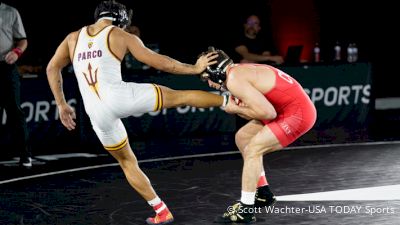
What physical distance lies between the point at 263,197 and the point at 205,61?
→ 4.76 ft

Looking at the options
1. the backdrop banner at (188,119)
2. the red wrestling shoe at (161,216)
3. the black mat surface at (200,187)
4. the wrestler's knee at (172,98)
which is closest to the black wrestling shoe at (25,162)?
the black mat surface at (200,187)

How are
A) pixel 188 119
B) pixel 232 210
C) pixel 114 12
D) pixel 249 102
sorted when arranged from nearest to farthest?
pixel 249 102, pixel 114 12, pixel 232 210, pixel 188 119

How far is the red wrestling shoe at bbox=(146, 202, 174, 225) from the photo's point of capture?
7.04 meters

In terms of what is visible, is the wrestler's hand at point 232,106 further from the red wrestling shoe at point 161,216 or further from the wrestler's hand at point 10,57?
the wrestler's hand at point 10,57

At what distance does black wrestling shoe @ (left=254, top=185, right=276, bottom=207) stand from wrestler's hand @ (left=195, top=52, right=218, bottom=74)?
1354 mm

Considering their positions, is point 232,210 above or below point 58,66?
below

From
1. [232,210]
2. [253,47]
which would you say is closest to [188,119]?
[253,47]

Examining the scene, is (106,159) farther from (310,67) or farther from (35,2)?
(35,2)

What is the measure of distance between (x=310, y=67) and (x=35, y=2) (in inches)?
185

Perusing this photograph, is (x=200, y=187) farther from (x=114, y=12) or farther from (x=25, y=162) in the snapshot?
(x=25, y=162)

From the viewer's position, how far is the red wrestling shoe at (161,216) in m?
7.04

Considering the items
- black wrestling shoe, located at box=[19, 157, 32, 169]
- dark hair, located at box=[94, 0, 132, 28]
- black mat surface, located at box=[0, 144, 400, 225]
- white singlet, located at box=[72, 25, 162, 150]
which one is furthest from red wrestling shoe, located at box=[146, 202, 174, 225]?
black wrestling shoe, located at box=[19, 157, 32, 169]

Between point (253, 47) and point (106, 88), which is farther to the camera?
point (253, 47)

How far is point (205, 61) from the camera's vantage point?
6770 mm
